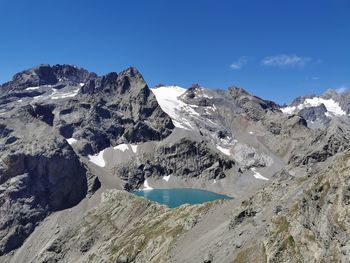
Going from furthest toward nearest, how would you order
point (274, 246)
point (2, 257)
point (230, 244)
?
point (2, 257) → point (230, 244) → point (274, 246)

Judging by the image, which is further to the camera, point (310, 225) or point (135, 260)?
point (135, 260)

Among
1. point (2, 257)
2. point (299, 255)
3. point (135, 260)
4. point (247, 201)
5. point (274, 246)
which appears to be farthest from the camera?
point (2, 257)

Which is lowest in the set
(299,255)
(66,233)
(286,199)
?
(299,255)

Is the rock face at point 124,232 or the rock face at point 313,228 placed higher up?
the rock face at point 124,232

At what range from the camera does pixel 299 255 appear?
55062 millimetres

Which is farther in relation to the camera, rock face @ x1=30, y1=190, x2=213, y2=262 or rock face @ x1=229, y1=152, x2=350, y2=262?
rock face @ x1=30, y1=190, x2=213, y2=262

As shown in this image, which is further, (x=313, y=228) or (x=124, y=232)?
(x=124, y=232)

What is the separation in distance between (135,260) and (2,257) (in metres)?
101

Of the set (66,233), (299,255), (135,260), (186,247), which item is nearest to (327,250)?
(299,255)

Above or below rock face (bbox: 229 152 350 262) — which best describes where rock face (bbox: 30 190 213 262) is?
above

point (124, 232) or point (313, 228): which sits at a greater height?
point (124, 232)

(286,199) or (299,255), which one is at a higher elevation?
(286,199)

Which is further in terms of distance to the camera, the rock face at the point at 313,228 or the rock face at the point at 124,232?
the rock face at the point at 124,232

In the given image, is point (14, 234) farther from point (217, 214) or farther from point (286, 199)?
point (286, 199)
